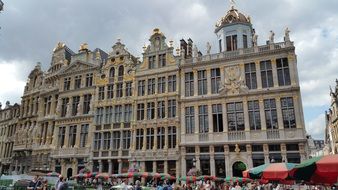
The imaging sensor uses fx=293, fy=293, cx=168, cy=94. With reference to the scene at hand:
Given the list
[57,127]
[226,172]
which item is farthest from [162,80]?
[57,127]

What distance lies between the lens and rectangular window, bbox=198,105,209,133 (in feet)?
99.6

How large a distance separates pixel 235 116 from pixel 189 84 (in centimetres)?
633

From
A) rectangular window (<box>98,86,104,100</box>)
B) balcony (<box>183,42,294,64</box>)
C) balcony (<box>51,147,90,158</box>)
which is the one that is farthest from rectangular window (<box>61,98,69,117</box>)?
balcony (<box>183,42,294,64</box>)

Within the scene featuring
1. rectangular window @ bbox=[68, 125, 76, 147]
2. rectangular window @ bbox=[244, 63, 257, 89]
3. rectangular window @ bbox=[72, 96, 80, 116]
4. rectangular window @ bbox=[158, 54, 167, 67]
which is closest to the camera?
rectangular window @ bbox=[244, 63, 257, 89]

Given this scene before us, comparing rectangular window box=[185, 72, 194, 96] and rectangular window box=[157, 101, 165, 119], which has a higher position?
rectangular window box=[185, 72, 194, 96]

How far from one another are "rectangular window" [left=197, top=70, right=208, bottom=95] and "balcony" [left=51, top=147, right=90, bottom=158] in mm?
15781

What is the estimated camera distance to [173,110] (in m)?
32.3

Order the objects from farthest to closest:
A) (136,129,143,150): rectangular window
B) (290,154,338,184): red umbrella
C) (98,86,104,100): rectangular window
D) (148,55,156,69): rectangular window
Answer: (98,86,104,100): rectangular window < (148,55,156,69): rectangular window < (136,129,143,150): rectangular window < (290,154,338,184): red umbrella

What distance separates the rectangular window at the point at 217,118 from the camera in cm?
2969

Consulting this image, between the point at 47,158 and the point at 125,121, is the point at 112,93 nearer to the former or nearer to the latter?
the point at 125,121

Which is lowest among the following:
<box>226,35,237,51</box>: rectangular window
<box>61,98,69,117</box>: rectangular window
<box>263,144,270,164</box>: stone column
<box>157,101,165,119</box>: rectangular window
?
<box>263,144,270,164</box>: stone column

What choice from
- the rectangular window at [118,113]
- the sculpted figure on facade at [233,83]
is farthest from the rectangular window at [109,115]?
Result: the sculpted figure on facade at [233,83]

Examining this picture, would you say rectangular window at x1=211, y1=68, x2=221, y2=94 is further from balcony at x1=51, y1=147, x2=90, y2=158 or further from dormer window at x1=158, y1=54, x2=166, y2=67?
balcony at x1=51, y1=147, x2=90, y2=158

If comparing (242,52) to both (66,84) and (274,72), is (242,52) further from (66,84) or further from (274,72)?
(66,84)
